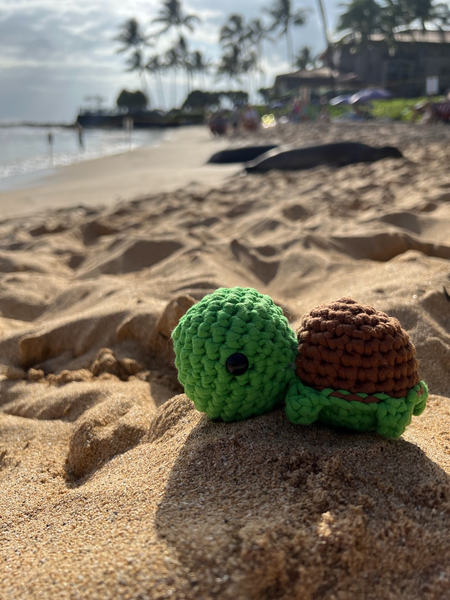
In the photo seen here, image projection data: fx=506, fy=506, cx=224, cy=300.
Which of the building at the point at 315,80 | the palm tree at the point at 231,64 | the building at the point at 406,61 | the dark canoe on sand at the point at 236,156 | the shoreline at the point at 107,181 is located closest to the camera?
the shoreline at the point at 107,181

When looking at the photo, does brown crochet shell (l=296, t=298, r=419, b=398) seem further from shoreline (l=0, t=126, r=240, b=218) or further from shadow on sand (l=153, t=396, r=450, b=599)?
shoreline (l=0, t=126, r=240, b=218)

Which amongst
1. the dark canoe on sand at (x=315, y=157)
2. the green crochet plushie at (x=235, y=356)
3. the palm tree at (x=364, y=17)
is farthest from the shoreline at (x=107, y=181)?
the palm tree at (x=364, y=17)

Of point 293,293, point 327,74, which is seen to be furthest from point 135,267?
point 327,74

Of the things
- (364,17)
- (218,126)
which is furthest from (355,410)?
(364,17)

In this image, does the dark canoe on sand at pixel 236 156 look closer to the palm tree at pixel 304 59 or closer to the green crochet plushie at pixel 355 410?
the green crochet plushie at pixel 355 410

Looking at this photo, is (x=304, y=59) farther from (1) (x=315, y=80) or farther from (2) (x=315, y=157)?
(2) (x=315, y=157)

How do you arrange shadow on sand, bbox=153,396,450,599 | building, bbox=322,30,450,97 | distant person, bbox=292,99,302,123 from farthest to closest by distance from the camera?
building, bbox=322,30,450,97, distant person, bbox=292,99,302,123, shadow on sand, bbox=153,396,450,599

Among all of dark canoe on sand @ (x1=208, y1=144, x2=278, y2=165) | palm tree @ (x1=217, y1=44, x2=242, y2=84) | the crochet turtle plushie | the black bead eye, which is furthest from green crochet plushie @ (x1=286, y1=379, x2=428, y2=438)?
palm tree @ (x1=217, y1=44, x2=242, y2=84)
